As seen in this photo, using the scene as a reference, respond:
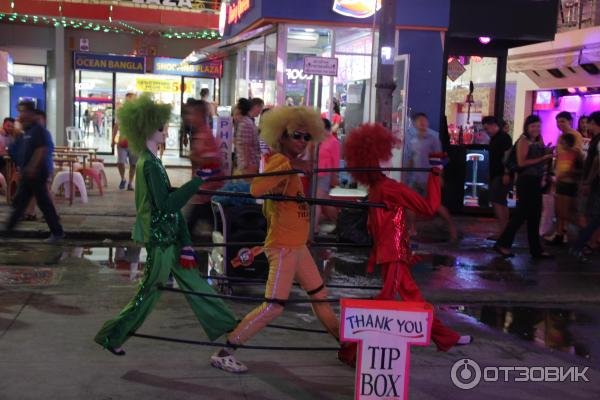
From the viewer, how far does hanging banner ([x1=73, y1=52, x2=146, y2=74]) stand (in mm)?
22250

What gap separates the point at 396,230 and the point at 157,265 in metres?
1.59

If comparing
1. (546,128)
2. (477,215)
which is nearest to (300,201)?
(477,215)

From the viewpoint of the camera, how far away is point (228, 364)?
5.14 meters

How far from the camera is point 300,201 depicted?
15.8 ft

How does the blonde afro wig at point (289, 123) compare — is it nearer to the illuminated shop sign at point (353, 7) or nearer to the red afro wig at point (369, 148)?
the red afro wig at point (369, 148)

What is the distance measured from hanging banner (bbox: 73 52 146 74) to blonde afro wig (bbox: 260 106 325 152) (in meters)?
18.4

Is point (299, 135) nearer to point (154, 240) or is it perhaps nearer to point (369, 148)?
point (369, 148)

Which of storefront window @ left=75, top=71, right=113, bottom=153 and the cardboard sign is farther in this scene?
storefront window @ left=75, top=71, right=113, bottom=153

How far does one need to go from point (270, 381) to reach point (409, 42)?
1053 centimetres

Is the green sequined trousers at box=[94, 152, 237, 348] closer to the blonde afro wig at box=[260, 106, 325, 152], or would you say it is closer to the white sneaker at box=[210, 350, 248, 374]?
the white sneaker at box=[210, 350, 248, 374]

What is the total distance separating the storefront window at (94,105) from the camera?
896 inches

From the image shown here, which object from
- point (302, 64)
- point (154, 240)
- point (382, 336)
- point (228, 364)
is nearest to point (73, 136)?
point (302, 64)

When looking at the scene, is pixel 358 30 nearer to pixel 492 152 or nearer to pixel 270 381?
pixel 492 152

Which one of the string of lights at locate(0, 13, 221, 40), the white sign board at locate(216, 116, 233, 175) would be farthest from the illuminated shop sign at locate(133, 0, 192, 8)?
the white sign board at locate(216, 116, 233, 175)
